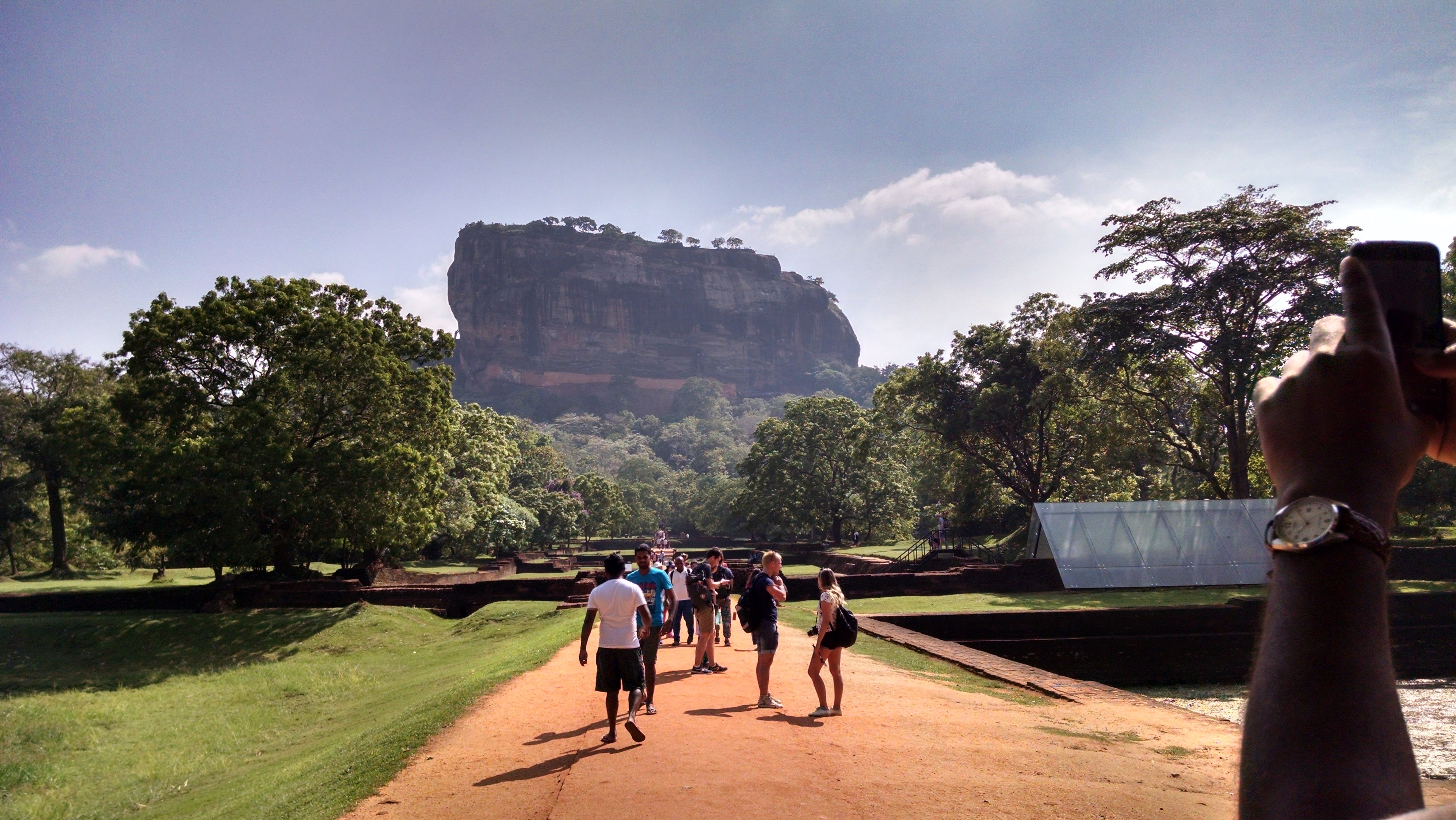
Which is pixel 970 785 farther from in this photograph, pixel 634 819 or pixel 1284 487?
pixel 1284 487

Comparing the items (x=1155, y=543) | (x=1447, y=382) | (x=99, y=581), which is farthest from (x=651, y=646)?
(x=99, y=581)

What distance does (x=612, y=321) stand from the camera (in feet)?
528

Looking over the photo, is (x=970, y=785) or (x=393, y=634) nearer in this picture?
(x=970, y=785)

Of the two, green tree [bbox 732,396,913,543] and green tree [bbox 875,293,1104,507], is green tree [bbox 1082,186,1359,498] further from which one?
green tree [bbox 732,396,913,543]

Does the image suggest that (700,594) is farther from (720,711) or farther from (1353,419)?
(1353,419)

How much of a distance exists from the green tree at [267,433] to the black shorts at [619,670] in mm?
15862

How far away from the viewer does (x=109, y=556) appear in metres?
34.2

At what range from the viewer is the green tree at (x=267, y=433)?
20.3 m

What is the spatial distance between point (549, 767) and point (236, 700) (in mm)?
10864

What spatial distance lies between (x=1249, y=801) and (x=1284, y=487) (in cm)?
36

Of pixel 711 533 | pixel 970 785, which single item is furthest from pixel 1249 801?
pixel 711 533

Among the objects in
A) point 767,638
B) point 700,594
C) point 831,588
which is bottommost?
point 767,638

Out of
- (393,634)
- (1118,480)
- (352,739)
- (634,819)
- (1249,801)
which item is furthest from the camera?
(1118,480)

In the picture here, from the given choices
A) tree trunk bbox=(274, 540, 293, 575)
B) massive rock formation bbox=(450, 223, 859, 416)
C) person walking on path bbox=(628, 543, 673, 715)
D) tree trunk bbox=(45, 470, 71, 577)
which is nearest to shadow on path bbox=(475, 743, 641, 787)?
person walking on path bbox=(628, 543, 673, 715)
